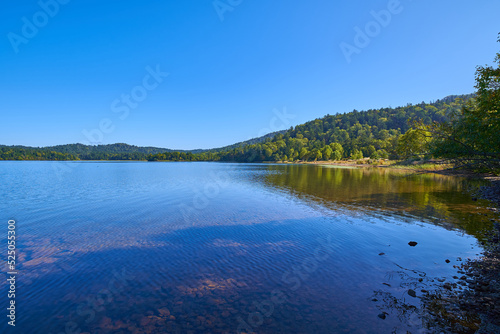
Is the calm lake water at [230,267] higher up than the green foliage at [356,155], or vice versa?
the green foliage at [356,155]

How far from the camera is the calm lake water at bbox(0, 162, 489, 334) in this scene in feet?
23.6

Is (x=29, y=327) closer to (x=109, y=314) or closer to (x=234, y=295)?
(x=109, y=314)

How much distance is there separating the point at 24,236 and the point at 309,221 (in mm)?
19466

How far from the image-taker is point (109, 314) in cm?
745
